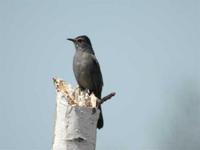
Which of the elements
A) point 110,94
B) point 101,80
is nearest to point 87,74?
point 101,80

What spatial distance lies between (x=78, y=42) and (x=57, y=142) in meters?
6.38

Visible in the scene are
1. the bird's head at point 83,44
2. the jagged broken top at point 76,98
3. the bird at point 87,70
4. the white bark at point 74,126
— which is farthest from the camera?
the bird's head at point 83,44

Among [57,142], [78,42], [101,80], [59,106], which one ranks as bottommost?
[57,142]

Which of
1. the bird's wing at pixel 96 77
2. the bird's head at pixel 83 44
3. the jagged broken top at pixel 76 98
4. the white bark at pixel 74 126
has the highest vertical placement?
the bird's head at pixel 83 44

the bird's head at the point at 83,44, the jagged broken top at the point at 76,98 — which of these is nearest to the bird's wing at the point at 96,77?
the bird's head at the point at 83,44

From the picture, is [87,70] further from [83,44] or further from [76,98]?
[76,98]

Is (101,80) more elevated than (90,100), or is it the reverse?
(101,80)

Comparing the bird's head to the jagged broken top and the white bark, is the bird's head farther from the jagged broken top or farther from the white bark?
the white bark

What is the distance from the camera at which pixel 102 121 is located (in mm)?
7262

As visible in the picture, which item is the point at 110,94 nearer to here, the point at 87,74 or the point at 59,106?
the point at 59,106

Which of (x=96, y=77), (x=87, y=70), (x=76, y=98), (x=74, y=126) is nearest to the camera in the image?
(x=74, y=126)

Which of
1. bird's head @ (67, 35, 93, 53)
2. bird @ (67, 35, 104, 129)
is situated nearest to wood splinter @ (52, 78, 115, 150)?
bird @ (67, 35, 104, 129)

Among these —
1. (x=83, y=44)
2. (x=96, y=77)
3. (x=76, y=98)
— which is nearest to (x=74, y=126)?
(x=76, y=98)

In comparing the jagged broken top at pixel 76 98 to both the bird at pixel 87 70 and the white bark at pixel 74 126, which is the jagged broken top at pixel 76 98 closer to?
the white bark at pixel 74 126
